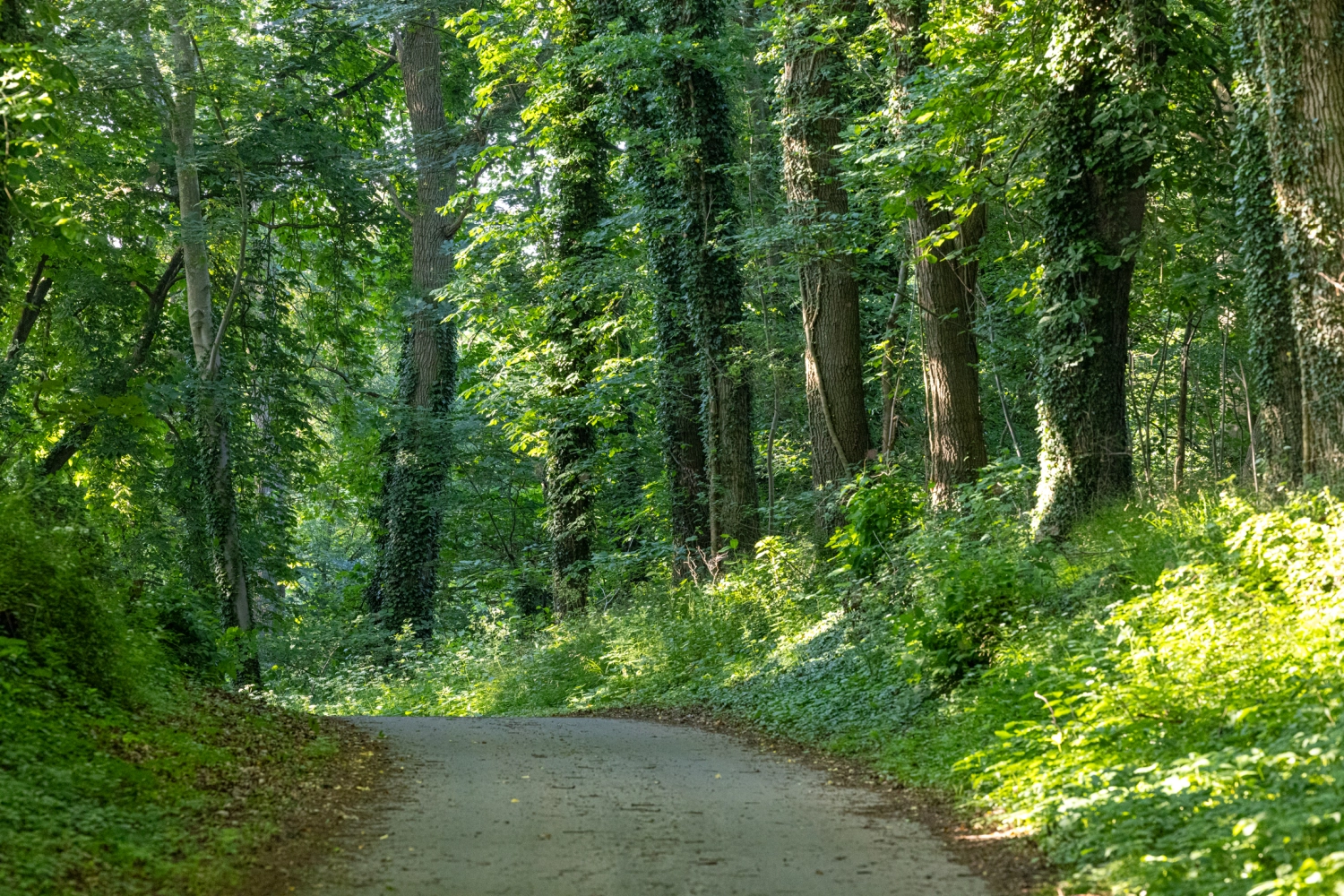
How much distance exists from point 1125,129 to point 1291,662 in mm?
5945

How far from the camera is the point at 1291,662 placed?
6.33 metres

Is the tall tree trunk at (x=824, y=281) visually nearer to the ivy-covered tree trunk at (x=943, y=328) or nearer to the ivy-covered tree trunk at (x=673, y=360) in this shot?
the ivy-covered tree trunk at (x=943, y=328)

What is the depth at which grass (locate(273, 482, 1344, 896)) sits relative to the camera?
5098mm

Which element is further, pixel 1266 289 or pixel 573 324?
pixel 573 324

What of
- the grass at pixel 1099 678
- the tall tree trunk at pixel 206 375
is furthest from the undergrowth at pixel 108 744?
the tall tree trunk at pixel 206 375

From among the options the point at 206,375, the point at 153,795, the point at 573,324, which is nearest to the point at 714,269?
the point at 573,324

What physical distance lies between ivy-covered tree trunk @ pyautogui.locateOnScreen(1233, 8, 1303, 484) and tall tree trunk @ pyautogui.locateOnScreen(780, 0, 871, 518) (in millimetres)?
6402

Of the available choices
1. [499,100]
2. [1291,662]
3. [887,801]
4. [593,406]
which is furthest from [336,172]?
[1291,662]

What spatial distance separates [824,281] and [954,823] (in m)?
9.97

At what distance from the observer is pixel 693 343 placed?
18.9m

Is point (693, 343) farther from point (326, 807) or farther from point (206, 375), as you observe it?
point (326, 807)

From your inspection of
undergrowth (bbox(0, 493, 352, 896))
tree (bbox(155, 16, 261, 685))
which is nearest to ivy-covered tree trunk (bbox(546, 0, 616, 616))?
tree (bbox(155, 16, 261, 685))

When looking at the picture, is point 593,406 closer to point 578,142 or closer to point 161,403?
point 578,142

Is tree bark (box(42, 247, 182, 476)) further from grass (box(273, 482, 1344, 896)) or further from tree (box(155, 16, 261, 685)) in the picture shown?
grass (box(273, 482, 1344, 896))
